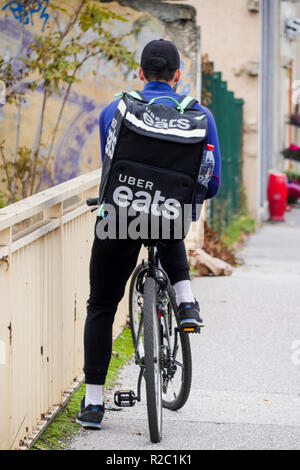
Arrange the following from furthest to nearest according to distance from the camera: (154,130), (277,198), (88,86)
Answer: (277,198), (88,86), (154,130)

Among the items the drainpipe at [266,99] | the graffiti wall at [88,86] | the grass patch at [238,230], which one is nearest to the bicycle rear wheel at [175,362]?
the graffiti wall at [88,86]

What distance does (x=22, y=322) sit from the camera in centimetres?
412

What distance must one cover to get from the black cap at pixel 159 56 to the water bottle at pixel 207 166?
0.44 metres

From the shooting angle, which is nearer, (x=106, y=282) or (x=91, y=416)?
(x=106, y=282)

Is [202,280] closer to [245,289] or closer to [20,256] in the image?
[245,289]

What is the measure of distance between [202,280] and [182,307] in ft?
15.6

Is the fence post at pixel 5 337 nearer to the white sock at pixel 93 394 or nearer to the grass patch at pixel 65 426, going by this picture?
the grass patch at pixel 65 426

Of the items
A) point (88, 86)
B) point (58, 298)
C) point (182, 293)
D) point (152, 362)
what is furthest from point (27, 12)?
point (152, 362)

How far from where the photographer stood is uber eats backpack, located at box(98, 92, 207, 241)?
4191mm

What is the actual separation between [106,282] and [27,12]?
542 cm

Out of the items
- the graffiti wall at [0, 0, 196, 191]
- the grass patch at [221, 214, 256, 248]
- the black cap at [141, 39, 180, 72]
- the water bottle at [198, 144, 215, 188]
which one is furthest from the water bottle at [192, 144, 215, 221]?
the grass patch at [221, 214, 256, 248]

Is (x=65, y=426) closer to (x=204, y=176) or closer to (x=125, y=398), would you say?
(x=125, y=398)

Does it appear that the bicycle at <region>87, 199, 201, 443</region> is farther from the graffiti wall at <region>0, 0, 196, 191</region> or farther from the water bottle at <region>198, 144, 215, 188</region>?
the graffiti wall at <region>0, 0, 196, 191</region>

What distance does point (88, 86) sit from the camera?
32.6 ft
